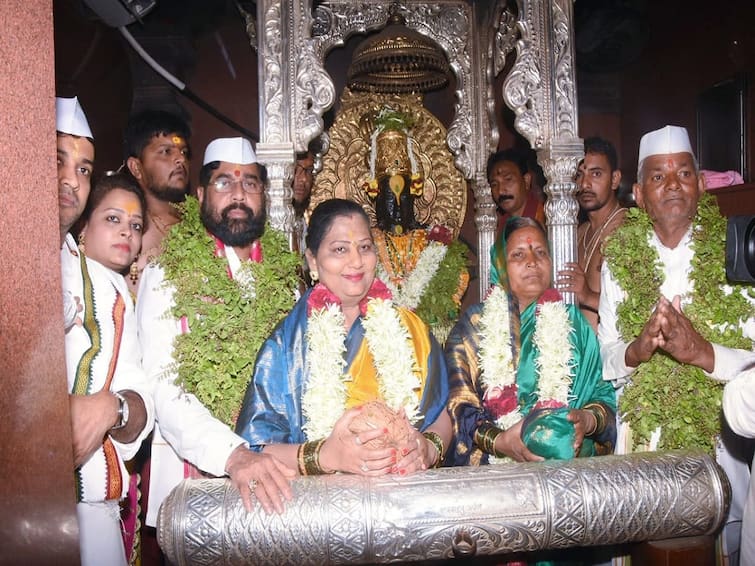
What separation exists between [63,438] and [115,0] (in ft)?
16.0

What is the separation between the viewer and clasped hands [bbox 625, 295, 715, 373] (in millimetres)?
2865

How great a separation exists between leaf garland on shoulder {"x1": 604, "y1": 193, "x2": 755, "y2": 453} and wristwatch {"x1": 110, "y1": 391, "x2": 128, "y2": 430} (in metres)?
2.48

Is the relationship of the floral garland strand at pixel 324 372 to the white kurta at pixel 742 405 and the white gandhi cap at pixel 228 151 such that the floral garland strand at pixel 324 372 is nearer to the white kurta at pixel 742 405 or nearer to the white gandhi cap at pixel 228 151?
the white gandhi cap at pixel 228 151

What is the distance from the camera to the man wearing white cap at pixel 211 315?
2672mm

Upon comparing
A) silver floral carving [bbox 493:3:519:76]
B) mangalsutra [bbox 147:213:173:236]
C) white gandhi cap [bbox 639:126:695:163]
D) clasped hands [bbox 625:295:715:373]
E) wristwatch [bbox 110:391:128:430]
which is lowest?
wristwatch [bbox 110:391:128:430]

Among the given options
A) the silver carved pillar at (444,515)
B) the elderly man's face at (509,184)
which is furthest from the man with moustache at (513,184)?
the silver carved pillar at (444,515)

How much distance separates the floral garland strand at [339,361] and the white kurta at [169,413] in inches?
13.7

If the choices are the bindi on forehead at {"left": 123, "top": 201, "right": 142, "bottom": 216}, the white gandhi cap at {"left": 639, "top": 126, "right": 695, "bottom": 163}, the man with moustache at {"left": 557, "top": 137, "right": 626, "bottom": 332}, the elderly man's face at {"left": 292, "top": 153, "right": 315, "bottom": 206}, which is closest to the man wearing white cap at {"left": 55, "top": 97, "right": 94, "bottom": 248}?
the bindi on forehead at {"left": 123, "top": 201, "right": 142, "bottom": 216}

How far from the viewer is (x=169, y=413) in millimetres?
2770

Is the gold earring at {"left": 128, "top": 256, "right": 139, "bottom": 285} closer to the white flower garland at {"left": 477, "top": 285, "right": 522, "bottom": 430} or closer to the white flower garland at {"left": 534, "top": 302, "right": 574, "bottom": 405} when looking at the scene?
the white flower garland at {"left": 477, "top": 285, "right": 522, "bottom": 430}

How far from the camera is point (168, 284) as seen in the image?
2986 millimetres

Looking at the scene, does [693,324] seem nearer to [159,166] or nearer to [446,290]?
[446,290]

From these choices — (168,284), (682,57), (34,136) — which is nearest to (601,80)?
(682,57)

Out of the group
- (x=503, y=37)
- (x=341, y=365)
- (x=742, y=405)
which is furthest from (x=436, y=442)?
(x=503, y=37)
